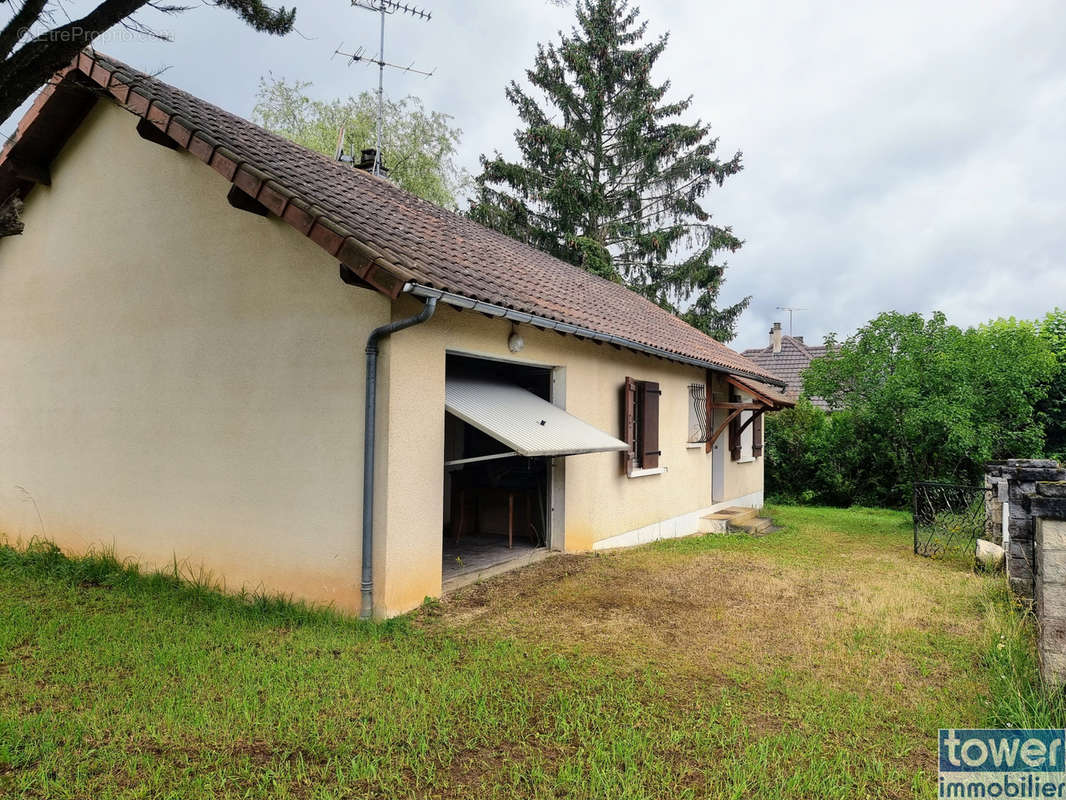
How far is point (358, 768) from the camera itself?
4.03 metres

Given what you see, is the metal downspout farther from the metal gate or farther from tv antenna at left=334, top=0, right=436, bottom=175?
the metal gate

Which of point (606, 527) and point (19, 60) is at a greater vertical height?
point (19, 60)

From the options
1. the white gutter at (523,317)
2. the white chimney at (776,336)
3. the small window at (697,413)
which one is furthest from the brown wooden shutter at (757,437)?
the white chimney at (776,336)

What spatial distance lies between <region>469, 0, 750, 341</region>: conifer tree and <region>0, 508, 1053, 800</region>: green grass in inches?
837

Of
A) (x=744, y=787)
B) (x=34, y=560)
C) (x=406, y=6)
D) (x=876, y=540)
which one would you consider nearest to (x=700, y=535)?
(x=876, y=540)

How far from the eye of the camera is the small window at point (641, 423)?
39.3ft

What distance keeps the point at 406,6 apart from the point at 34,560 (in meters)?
12.8

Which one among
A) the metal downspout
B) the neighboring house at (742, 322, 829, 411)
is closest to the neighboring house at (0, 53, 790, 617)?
the metal downspout

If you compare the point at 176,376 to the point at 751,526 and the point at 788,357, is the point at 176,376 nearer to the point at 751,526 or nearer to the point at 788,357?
the point at 751,526

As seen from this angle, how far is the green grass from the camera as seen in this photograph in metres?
3.99

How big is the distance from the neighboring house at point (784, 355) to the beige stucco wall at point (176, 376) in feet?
89.6

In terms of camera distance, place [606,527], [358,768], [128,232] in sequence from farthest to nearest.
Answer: [606,527], [128,232], [358,768]

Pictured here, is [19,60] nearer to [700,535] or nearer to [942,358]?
[700,535]

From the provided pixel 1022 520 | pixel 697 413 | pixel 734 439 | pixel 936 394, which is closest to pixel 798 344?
pixel 734 439
